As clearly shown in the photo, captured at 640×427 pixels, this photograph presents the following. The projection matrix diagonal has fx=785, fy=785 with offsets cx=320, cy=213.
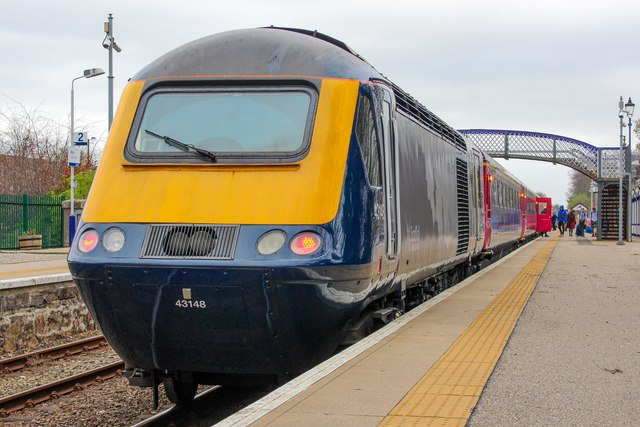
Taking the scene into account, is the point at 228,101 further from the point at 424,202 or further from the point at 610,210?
the point at 610,210

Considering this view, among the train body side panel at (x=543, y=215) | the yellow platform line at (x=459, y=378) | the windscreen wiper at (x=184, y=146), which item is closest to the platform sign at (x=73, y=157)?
the yellow platform line at (x=459, y=378)

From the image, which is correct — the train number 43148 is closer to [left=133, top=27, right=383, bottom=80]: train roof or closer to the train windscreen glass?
the train windscreen glass

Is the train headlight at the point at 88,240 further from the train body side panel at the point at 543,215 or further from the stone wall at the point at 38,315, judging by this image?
the train body side panel at the point at 543,215

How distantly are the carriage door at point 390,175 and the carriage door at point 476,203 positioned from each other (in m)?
7.20

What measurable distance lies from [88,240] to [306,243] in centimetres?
168

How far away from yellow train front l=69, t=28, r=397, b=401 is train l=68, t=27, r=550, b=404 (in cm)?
1

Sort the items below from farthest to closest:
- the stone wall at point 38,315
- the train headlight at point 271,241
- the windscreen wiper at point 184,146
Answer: the stone wall at point 38,315 → the windscreen wiper at point 184,146 → the train headlight at point 271,241

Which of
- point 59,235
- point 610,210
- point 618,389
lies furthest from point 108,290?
point 610,210

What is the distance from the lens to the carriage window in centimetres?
652

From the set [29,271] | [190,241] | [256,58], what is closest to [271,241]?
[190,241]

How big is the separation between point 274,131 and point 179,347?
183 cm

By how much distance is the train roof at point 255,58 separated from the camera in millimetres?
6457

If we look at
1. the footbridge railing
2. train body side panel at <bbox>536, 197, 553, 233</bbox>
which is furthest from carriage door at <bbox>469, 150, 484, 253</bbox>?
train body side panel at <bbox>536, 197, 553, 233</bbox>

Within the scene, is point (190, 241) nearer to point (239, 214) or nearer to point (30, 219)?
point (239, 214)
